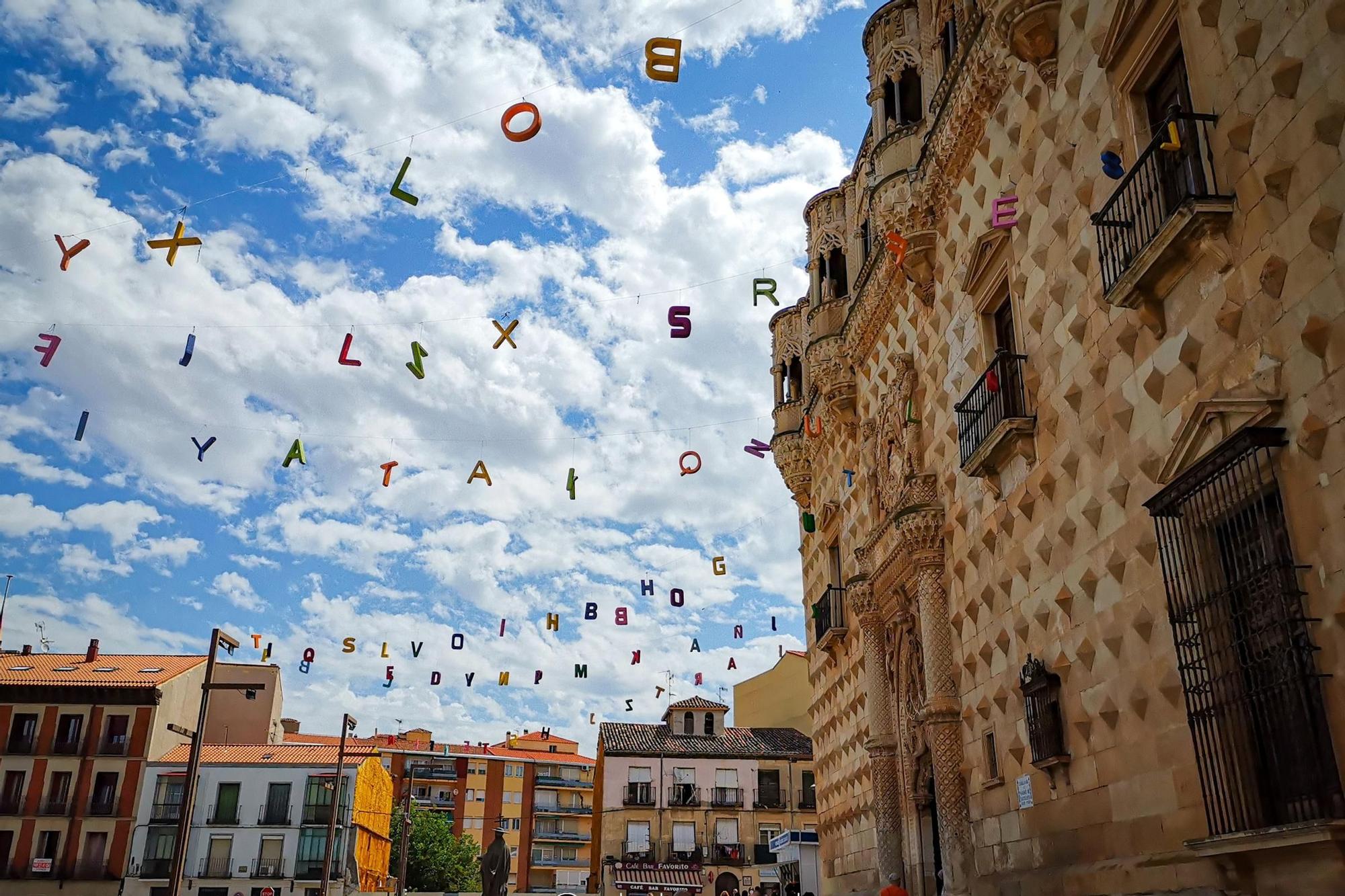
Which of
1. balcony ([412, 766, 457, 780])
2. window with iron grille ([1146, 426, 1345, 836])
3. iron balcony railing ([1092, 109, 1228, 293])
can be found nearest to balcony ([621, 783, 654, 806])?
balcony ([412, 766, 457, 780])

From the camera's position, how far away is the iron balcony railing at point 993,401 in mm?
11227

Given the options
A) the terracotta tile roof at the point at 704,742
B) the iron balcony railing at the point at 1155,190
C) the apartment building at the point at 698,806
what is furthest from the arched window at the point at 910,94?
the terracotta tile roof at the point at 704,742

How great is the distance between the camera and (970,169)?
522 inches

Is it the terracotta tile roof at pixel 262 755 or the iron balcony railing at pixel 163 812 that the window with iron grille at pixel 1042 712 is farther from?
the iron balcony railing at pixel 163 812

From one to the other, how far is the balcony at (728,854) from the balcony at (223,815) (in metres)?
20.4

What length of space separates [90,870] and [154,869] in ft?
→ 7.59

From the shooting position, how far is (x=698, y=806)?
50.8 metres

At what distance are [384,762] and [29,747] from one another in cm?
2903

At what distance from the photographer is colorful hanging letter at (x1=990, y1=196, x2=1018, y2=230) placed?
11.5 metres

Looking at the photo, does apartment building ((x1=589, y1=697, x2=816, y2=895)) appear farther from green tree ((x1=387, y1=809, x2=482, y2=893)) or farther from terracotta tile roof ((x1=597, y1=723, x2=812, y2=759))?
green tree ((x1=387, y1=809, x2=482, y2=893))

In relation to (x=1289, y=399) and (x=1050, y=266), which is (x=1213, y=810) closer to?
(x=1289, y=399)

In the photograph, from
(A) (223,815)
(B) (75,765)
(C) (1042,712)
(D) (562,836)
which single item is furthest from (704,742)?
(C) (1042,712)

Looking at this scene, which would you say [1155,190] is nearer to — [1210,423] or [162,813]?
[1210,423]

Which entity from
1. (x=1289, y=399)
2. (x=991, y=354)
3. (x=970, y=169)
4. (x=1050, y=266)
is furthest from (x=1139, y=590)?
(x=970, y=169)
